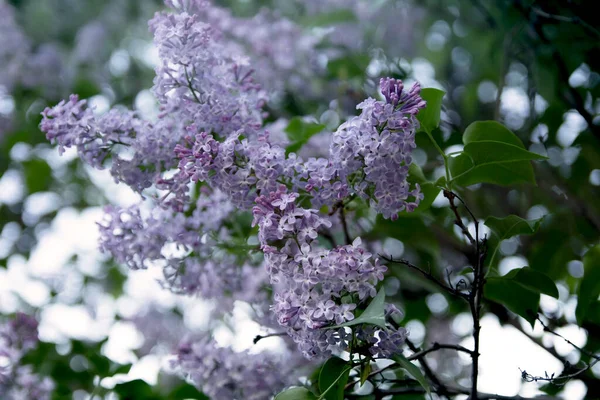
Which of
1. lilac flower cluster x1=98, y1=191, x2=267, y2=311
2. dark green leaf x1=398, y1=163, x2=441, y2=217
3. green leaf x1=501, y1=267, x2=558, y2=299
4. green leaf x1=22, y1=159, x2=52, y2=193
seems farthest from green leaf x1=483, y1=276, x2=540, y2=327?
green leaf x1=22, y1=159, x2=52, y2=193

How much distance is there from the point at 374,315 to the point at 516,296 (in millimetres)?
292

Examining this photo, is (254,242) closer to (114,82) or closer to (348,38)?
(348,38)

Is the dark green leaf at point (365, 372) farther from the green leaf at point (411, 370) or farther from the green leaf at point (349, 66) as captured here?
the green leaf at point (349, 66)

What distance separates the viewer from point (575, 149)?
137 cm

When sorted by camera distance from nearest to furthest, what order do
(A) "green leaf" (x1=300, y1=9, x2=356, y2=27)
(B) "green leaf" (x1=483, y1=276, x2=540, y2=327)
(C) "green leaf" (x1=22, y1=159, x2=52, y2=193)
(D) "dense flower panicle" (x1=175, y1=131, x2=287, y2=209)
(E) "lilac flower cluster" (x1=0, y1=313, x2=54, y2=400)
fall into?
(D) "dense flower panicle" (x1=175, y1=131, x2=287, y2=209) → (B) "green leaf" (x1=483, y1=276, x2=540, y2=327) → (E) "lilac flower cluster" (x1=0, y1=313, x2=54, y2=400) → (A) "green leaf" (x1=300, y1=9, x2=356, y2=27) → (C) "green leaf" (x1=22, y1=159, x2=52, y2=193)

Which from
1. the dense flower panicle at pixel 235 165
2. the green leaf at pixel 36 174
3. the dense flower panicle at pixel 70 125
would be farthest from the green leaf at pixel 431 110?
the green leaf at pixel 36 174

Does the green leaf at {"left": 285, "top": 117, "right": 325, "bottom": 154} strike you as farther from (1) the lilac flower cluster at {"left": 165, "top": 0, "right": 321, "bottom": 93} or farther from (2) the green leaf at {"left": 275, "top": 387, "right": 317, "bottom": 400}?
(1) the lilac flower cluster at {"left": 165, "top": 0, "right": 321, "bottom": 93}

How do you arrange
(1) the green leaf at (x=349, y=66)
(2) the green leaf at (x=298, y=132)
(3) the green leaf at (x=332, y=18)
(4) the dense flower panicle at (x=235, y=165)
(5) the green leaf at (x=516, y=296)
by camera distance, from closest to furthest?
(4) the dense flower panicle at (x=235, y=165) < (5) the green leaf at (x=516, y=296) < (2) the green leaf at (x=298, y=132) < (1) the green leaf at (x=349, y=66) < (3) the green leaf at (x=332, y=18)

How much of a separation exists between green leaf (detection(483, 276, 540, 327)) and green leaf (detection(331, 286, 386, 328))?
23 cm

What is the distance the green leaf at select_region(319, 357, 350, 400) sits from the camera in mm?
675

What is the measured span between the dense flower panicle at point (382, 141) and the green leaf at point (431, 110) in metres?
0.08

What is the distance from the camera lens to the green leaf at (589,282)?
0.85 metres

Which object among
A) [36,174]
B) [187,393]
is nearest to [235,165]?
[187,393]

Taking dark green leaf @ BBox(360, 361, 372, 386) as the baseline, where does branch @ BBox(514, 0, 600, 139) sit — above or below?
above
